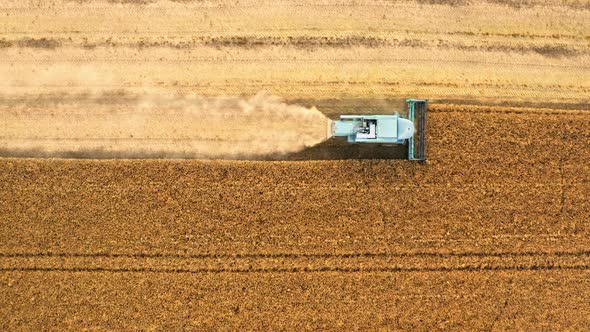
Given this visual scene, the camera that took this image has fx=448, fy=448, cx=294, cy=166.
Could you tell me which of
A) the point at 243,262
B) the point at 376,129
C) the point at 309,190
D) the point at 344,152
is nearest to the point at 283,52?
the point at 344,152

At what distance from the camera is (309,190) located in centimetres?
1155

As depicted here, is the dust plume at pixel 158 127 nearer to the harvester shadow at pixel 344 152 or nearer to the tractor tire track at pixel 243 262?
the harvester shadow at pixel 344 152

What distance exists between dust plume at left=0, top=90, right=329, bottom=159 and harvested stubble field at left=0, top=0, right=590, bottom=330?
28 centimetres

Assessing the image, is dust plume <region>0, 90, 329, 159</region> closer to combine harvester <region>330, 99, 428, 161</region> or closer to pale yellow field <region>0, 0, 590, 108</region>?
pale yellow field <region>0, 0, 590, 108</region>

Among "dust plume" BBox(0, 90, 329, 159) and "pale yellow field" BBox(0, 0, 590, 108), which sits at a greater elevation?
"pale yellow field" BBox(0, 0, 590, 108)

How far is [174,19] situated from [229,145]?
3.77 meters

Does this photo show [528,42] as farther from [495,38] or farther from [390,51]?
[390,51]

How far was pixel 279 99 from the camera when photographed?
12.0m

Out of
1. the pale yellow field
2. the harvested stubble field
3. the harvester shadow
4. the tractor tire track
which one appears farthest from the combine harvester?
the tractor tire track

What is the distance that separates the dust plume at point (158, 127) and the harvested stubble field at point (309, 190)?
276mm

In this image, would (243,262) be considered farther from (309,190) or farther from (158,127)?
(158,127)

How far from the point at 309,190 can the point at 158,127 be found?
4.34 m

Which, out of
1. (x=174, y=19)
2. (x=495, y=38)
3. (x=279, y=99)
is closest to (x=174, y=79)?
(x=174, y=19)

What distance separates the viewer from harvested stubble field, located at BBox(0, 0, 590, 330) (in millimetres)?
11312
